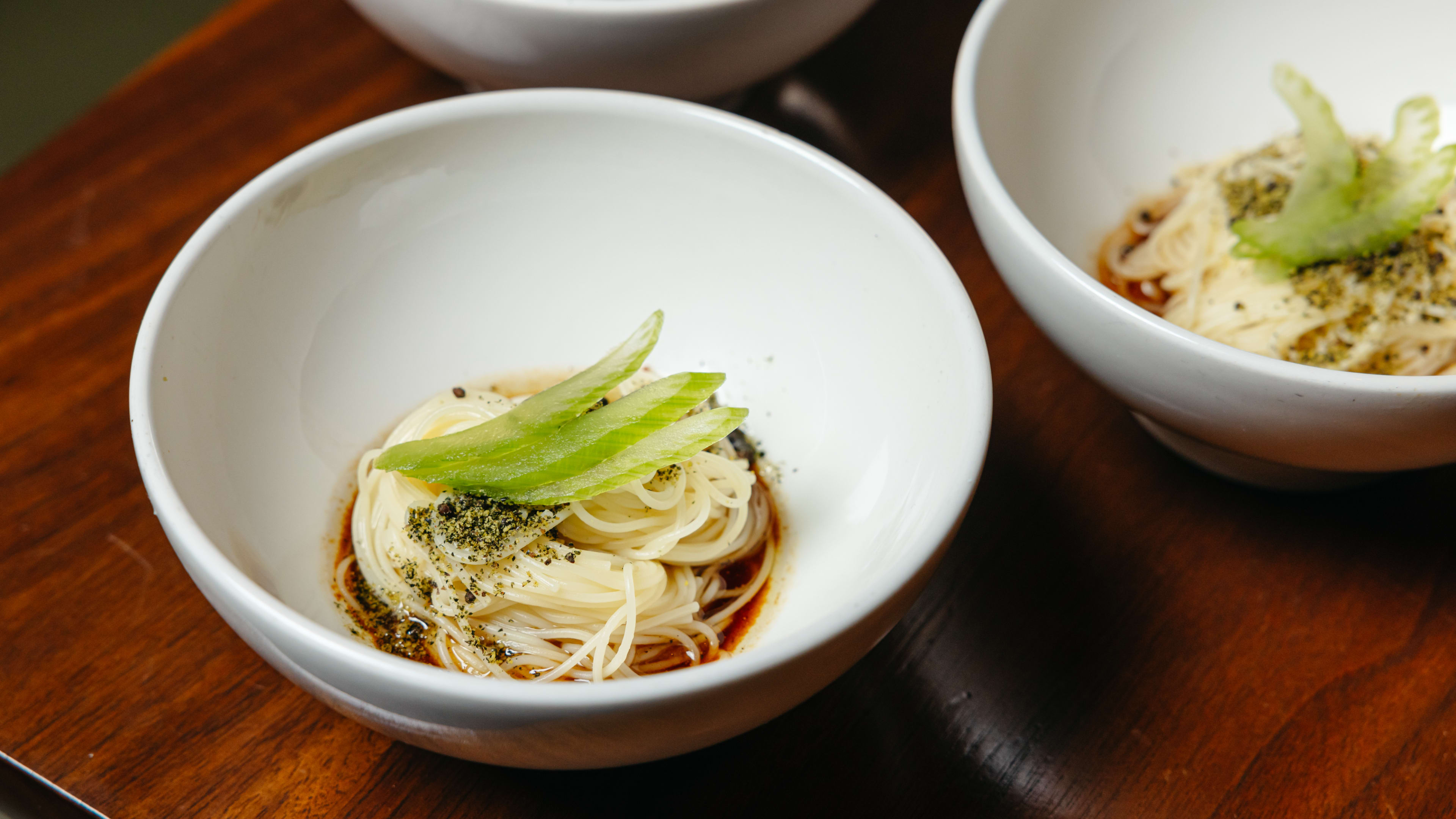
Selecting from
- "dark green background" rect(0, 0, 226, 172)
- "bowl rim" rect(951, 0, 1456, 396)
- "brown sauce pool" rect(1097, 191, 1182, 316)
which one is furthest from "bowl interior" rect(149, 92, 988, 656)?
"dark green background" rect(0, 0, 226, 172)

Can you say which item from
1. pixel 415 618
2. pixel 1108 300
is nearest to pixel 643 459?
A: pixel 415 618

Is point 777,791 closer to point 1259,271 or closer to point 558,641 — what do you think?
point 558,641

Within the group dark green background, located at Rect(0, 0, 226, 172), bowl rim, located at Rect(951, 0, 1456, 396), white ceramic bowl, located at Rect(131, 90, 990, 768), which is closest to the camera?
white ceramic bowl, located at Rect(131, 90, 990, 768)

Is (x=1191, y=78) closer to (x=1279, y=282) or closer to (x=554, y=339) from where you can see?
(x=1279, y=282)

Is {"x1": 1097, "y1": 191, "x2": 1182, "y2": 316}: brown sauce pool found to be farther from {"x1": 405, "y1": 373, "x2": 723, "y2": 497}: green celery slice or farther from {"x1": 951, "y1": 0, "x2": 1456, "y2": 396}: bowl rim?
{"x1": 405, "y1": 373, "x2": 723, "y2": 497}: green celery slice

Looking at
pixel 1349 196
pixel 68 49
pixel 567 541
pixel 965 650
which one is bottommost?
pixel 68 49

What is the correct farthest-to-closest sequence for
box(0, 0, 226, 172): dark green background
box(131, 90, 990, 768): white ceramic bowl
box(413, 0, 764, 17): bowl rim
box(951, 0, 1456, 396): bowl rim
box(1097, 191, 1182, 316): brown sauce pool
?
box(0, 0, 226, 172): dark green background → box(1097, 191, 1182, 316): brown sauce pool → box(413, 0, 764, 17): bowl rim → box(951, 0, 1456, 396): bowl rim → box(131, 90, 990, 768): white ceramic bowl

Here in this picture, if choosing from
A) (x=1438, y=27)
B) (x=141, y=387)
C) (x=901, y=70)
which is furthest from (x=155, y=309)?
(x=1438, y=27)

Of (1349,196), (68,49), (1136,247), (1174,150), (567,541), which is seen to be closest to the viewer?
(567,541)
